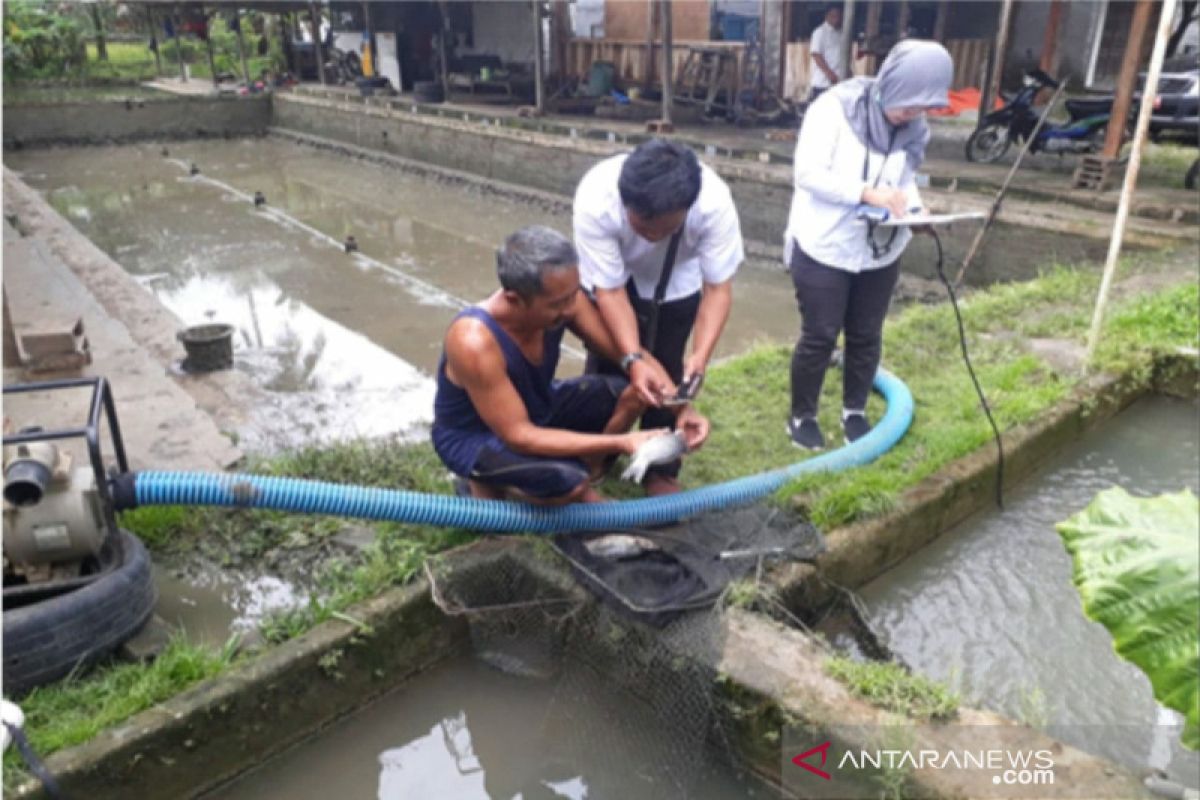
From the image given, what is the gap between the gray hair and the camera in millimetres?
2887

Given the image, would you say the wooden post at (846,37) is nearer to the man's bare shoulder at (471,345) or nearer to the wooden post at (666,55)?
the wooden post at (666,55)

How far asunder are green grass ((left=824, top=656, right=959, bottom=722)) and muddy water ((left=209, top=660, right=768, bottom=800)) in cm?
48

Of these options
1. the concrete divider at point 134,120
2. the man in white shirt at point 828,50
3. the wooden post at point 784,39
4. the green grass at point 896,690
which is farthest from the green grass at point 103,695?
the concrete divider at point 134,120

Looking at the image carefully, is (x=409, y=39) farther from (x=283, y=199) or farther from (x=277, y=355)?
(x=277, y=355)

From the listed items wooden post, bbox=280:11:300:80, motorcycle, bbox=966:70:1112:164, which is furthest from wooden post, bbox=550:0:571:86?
wooden post, bbox=280:11:300:80

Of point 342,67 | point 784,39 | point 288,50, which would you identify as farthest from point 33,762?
point 288,50

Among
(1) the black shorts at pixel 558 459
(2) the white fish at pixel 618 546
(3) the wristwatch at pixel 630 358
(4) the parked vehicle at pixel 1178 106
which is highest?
(4) the parked vehicle at pixel 1178 106

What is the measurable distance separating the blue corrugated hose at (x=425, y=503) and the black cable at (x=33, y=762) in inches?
34.9

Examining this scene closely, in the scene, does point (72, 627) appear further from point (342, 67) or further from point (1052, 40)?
point (342, 67)

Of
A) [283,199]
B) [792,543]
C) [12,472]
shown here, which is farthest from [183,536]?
[283,199]

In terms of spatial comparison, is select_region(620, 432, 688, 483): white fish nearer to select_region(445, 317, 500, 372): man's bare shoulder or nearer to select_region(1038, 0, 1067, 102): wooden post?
select_region(445, 317, 500, 372): man's bare shoulder

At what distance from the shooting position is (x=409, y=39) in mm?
22312

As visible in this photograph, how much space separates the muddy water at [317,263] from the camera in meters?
6.71

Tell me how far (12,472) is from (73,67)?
2777cm
